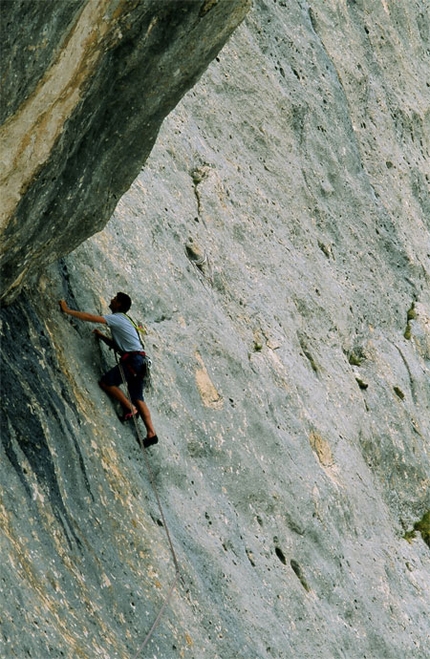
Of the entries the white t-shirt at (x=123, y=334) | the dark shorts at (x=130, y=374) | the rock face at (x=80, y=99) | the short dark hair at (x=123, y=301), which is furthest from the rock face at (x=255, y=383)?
the rock face at (x=80, y=99)

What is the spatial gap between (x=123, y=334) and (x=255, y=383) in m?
3.64

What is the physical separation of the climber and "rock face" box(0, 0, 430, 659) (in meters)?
0.21

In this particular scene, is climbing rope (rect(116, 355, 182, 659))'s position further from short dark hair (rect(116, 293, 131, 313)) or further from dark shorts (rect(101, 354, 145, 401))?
short dark hair (rect(116, 293, 131, 313))

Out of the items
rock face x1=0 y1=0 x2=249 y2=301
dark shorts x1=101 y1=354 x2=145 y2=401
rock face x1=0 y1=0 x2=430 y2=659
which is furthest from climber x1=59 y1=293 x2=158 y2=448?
rock face x1=0 y1=0 x2=249 y2=301

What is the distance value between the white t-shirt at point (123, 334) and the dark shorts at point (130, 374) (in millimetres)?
106

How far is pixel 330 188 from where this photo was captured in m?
20.9

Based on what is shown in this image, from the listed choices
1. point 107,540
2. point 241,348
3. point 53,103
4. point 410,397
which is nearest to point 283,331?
point 241,348

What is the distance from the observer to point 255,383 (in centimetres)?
1614

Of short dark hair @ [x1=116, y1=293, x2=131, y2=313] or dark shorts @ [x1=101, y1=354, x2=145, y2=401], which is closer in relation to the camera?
dark shorts @ [x1=101, y1=354, x2=145, y2=401]

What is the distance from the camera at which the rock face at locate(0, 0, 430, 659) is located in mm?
11539

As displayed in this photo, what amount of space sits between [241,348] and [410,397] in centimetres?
521

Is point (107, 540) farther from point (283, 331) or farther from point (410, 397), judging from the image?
point (410, 397)

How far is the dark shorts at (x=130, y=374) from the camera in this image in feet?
42.3

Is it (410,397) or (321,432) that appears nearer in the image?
(321,432)
